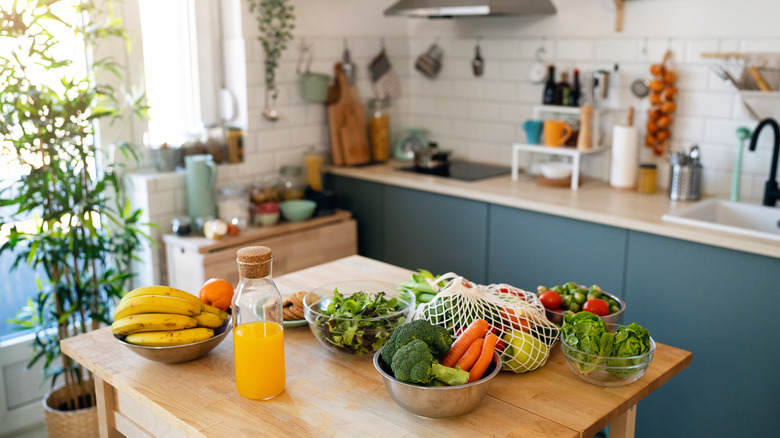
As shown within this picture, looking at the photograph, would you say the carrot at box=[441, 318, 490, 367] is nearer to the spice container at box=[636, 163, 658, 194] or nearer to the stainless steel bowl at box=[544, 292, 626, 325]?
the stainless steel bowl at box=[544, 292, 626, 325]

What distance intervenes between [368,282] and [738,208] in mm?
2004

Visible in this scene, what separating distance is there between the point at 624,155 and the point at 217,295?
2329 millimetres

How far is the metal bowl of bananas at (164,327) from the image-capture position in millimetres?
1681

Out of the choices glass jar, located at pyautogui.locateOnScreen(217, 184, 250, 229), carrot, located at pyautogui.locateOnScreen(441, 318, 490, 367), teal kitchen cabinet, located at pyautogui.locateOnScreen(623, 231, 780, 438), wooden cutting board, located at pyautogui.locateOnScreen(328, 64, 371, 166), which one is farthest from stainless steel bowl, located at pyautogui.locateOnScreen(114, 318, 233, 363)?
wooden cutting board, located at pyautogui.locateOnScreen(328, 64, 371, 166)

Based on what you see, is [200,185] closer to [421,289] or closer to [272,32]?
[272,32]

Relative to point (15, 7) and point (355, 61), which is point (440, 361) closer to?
point (15, 7)

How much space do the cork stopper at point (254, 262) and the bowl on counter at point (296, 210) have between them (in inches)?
83.5

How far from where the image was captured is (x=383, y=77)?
14.3ft

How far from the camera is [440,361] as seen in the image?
1506 millimetres

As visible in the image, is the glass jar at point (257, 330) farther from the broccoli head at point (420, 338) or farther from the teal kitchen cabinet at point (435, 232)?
the teal kitchen cabinet at point (435, 232)

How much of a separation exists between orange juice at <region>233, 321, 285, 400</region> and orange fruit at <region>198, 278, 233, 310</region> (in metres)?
0.36

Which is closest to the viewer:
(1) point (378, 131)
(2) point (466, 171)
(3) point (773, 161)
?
(3) point (773, 161)

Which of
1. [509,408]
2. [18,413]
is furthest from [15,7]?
[509,408]

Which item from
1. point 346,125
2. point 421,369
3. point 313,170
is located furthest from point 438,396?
point 346,125
